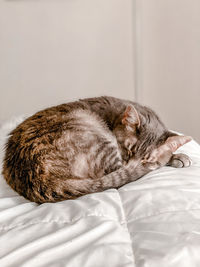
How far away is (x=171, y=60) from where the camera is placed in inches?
141

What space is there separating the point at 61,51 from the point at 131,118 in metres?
2.15

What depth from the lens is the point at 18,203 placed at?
4.30ft

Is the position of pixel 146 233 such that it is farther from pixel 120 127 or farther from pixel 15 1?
pixel 15 1

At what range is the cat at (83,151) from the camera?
132 cm

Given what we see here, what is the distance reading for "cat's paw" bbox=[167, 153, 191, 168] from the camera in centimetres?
155

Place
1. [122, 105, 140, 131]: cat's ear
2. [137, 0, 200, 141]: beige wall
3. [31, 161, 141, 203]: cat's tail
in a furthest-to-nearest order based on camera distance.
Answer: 1. [137, 0, 200, 141]: beige wall
2. [122, 105, 140, 131]: cat's ear
3. [31, 161, 141, 203]: cat's tail

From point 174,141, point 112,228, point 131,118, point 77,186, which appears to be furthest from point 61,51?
point 112,228

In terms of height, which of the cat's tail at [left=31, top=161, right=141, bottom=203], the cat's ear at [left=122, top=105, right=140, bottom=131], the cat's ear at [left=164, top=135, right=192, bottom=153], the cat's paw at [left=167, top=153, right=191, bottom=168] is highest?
the cat's ear at [left=122, top=105, right=140, bottom=131]

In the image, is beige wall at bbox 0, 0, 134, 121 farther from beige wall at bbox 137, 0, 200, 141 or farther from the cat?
the cat

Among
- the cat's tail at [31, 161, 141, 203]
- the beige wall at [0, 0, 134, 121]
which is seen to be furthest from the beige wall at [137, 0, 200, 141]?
the cat's tail at [31, 161, 141, 203]

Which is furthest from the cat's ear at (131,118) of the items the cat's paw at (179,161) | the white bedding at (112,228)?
the white bedding at (112,228)

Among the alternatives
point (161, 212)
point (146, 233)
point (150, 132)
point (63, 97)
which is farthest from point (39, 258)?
point (63, 97)

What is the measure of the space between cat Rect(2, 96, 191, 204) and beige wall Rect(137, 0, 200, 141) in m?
1.77

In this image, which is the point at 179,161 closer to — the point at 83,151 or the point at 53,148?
the point at 83,151
